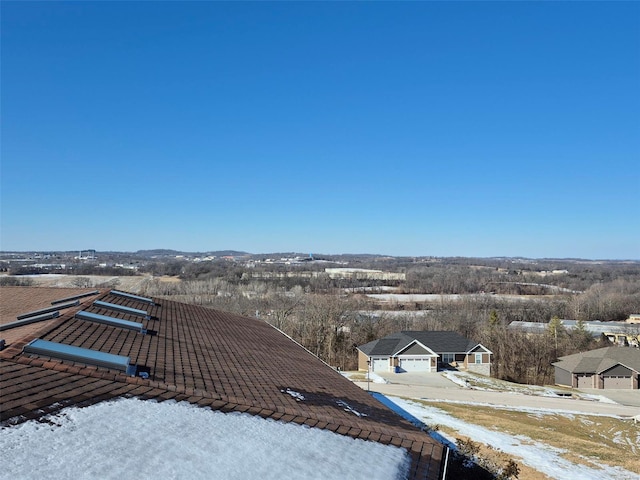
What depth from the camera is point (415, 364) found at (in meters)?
33.0

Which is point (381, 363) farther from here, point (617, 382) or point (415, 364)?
point (617, 382)

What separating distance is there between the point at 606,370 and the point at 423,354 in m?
13.0

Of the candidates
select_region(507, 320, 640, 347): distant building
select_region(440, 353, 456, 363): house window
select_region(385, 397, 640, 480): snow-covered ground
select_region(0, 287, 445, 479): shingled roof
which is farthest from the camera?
select_region(507, 320, 640, 347): distant building

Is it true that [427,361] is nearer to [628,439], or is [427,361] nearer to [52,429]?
[628,439]

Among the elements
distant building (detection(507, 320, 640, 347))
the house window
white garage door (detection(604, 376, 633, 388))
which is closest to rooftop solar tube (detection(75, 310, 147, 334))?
the house window

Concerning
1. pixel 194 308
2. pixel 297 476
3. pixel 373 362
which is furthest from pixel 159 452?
pixel 373 362

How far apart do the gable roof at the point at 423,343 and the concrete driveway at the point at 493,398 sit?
4561mm

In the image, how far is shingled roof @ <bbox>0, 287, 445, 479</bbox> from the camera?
4.68m

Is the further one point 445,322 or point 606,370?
point 445,322

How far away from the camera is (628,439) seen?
17.4 m

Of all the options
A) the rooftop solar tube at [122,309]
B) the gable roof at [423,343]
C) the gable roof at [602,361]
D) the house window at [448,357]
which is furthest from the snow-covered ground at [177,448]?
the gable roof at [602,361]

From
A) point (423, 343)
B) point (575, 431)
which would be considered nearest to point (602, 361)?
point (423, 343)

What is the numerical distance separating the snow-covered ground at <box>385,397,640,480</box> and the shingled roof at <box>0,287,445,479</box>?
730 centimetres

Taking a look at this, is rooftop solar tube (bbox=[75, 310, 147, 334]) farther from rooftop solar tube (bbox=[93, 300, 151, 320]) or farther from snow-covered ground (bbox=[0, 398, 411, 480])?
snow-covered ground (bbox=[0, 398, 411, 480])
